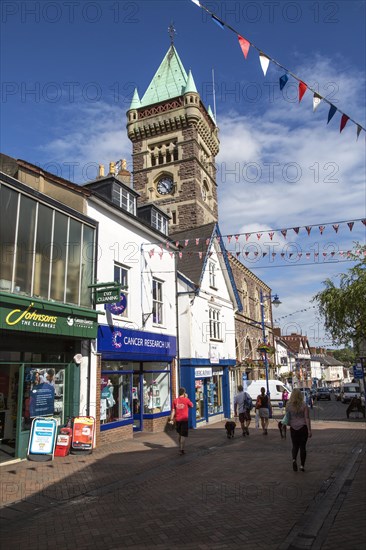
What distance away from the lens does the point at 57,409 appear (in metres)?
11.6

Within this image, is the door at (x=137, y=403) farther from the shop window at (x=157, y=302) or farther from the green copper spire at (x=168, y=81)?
the green copper spire at (x=168, y=81)

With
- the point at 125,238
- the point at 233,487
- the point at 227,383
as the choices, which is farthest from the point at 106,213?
the point at 227,383

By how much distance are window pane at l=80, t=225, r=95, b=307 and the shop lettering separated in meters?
1.64

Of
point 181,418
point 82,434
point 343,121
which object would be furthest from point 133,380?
point 343,121

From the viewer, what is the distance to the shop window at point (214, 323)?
21.2 meters

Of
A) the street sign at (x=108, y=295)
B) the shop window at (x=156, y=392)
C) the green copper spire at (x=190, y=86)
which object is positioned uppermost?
the green copper spire at (x=190, y=86)

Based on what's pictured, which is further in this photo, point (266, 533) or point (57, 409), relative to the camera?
point (57, 409)

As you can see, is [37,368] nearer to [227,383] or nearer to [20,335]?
[20,335]

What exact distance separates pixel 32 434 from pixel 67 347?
2.60 meters

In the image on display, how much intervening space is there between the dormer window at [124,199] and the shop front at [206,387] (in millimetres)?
6866

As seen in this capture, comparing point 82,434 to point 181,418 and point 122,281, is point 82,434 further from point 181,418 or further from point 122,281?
point 122,281

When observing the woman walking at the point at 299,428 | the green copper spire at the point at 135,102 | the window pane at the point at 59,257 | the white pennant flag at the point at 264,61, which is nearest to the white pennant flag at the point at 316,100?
the white pennant flag at the point at 264,61

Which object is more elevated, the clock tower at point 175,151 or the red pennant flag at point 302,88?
the clock tower at point 175,151

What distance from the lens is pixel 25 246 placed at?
10.4 meters
